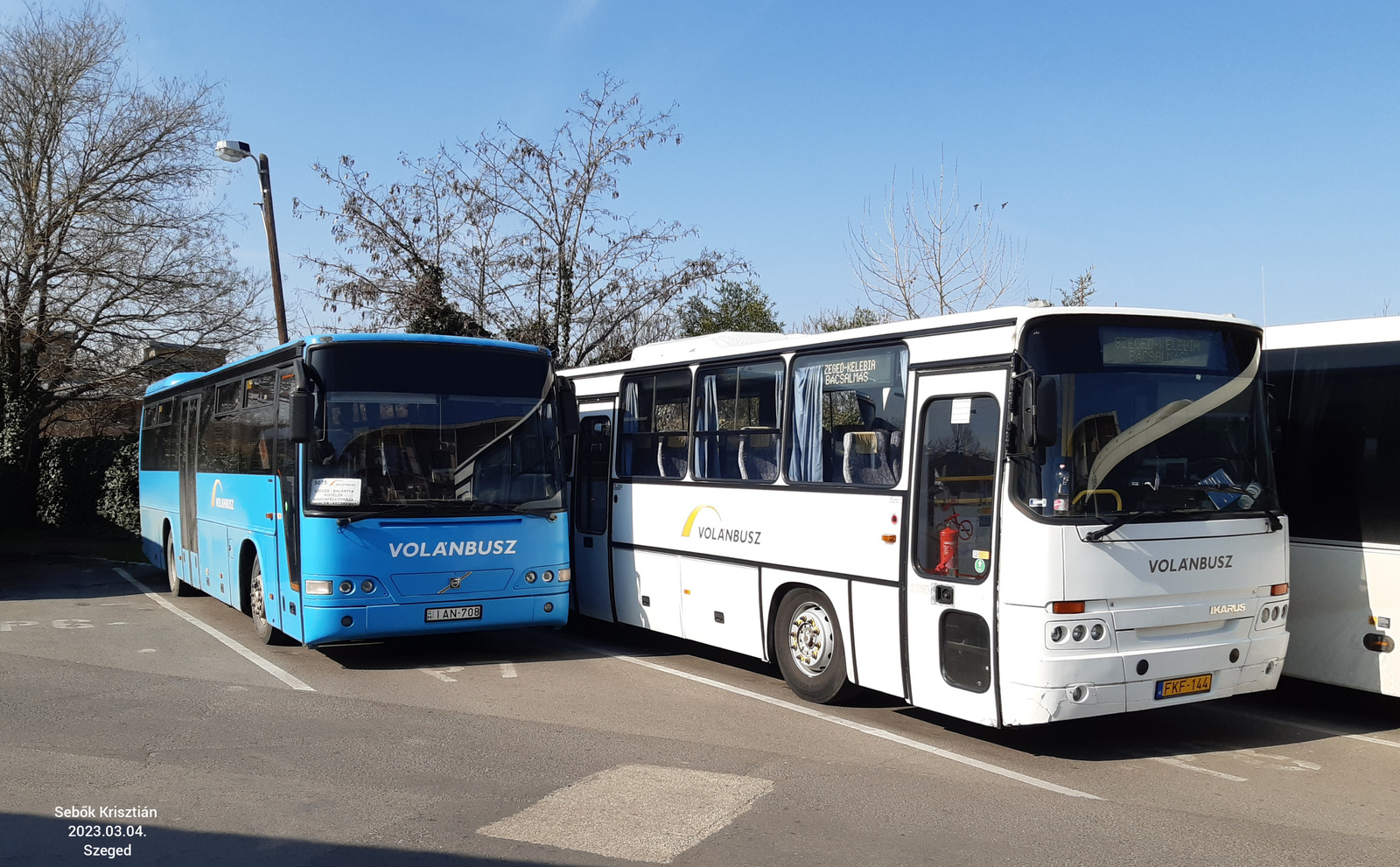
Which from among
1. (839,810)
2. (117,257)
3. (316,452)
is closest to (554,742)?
(839,810)

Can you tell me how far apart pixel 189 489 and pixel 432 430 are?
644 cm

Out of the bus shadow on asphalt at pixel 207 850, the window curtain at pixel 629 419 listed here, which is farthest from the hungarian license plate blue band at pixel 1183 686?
the window curtain at pixel 629 419

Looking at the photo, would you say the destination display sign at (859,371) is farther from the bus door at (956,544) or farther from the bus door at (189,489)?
the bus door at (189,489)

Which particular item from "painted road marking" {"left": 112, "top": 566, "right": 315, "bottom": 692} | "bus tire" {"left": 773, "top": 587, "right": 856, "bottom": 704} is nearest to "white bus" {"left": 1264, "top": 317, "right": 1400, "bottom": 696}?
"bus tire" {"left": 773, "top": 587, "right": 856, "bottom": 704}

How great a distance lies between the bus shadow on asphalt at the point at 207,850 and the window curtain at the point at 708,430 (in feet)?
17.5

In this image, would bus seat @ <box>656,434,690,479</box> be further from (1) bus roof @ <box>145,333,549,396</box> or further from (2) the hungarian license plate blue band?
(2) the hungarian license plate blue band

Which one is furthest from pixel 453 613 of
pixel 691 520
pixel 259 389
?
pixel 259 389

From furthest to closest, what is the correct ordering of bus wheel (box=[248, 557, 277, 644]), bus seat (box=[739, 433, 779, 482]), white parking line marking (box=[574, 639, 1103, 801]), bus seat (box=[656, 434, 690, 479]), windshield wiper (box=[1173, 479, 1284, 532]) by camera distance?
bus wheel (box=[248, 557, 277, 644]), bus seat (box=[656, 434, 690, 479]), bus seat (box=[739, 433, 779, 482]), windshield wiper (box=[1173, 479, 1284, 532]), white parking line marking (box=[574, 639, 1103, 801])

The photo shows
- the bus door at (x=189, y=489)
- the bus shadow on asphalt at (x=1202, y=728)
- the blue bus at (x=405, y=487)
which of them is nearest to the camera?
Result: the bus shadow on asphalt at (x=1202, y=728)

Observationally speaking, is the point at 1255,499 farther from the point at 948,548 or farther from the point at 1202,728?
the point at 948,548

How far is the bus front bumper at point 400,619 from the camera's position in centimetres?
976

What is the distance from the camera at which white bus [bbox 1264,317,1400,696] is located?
26.0 feet

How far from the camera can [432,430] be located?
10141 mm

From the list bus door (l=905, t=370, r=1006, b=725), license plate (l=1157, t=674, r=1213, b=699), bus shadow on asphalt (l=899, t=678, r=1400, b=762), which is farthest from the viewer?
bus shadow on asphalt (l=899, t=678, r=1400, b=762)
